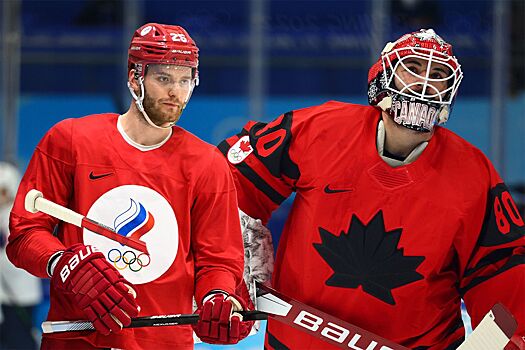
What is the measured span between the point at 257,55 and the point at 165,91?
3.87 metres

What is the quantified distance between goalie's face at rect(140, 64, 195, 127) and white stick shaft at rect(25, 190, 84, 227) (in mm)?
290

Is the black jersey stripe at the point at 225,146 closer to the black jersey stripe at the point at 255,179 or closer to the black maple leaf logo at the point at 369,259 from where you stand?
the black jersey stripe at the point at 255,179

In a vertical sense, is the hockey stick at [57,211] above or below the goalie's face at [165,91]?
below

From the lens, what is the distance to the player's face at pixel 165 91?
2.66 m

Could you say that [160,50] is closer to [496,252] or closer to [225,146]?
[225,146]

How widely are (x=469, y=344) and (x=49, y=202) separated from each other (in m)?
0.99

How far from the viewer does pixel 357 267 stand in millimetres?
2805

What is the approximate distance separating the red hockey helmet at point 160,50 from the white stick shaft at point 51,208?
14.4 inches

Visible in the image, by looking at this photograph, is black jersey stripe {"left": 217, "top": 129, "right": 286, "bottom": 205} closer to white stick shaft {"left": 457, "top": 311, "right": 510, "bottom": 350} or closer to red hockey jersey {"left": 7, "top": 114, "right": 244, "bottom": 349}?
red hockey jersey {"left": 7, "top": 114, "right": 244, "bottom": 349}

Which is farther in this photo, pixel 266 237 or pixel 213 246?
pixel 266 237

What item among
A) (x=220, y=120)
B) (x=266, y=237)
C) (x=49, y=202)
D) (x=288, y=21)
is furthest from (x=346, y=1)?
(x=49, y=202)

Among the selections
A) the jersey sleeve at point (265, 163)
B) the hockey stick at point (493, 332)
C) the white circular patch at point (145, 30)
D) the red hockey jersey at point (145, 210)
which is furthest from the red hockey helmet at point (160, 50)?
the hockey stick at point (493, 332)

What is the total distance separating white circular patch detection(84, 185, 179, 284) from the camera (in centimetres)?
267

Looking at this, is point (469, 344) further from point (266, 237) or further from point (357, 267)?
point (266, 237)
